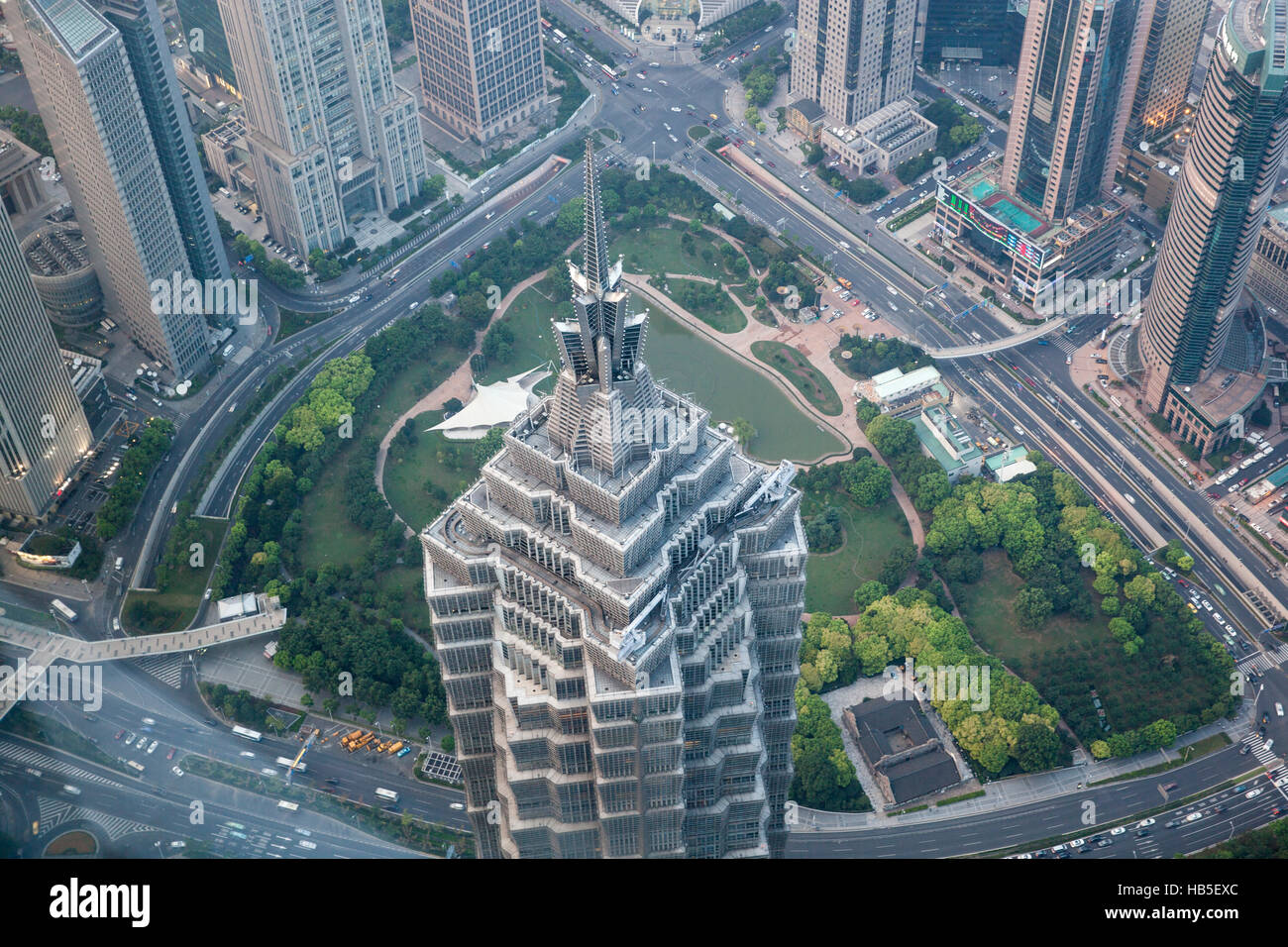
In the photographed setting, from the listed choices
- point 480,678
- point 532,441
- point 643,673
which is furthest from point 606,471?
point 480,678

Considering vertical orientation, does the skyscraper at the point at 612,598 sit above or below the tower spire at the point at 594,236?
below

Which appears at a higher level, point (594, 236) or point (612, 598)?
point (594, 236)

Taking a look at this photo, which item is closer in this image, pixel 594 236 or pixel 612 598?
pixel 594 236

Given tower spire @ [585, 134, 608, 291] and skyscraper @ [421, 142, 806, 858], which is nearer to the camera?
tower spire @ [585, 134, 608, 291]

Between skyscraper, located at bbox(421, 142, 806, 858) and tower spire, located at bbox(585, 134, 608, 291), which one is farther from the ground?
tower spire, located at bbox(585, 134, 608, 291)

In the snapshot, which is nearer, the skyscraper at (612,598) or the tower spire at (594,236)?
the tower spire at (594,236)
